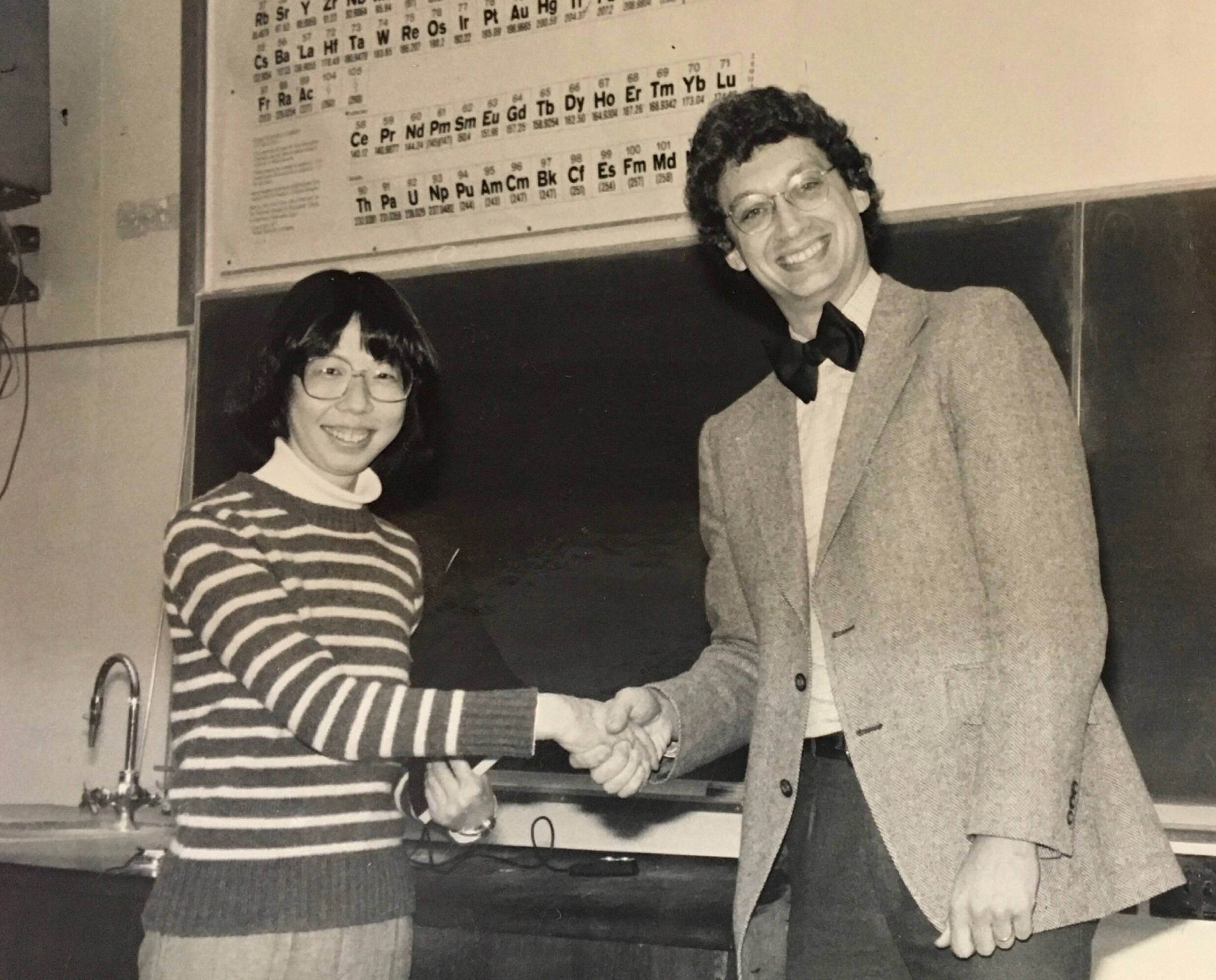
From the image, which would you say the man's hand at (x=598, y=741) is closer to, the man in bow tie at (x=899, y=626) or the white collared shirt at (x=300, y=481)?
the man in bow tie at (x=899, y=626)

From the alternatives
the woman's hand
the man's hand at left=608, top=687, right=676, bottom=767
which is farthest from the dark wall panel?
the woman's hand

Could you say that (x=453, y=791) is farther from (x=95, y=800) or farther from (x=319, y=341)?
(x=95, y=800)

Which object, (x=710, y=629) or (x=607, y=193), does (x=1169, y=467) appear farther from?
(x=607, y=193)

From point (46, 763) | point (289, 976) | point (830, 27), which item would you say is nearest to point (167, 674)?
point (46, 763)

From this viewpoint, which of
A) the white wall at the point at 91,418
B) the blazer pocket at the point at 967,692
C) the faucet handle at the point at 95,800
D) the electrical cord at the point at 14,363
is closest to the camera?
the blazer pocket at the point at 967,692

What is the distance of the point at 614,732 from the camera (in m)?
1.51

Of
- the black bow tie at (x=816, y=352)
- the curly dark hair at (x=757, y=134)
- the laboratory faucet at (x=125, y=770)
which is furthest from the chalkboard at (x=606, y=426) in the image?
the laboratory faucet at (x=125, y=770)

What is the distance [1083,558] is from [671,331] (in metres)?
1.05

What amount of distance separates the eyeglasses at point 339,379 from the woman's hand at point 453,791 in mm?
475

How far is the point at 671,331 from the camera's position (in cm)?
210

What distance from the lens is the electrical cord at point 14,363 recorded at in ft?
8.79

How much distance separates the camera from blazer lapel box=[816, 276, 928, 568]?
1.34 meters

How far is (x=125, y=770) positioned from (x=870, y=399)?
5.56ft

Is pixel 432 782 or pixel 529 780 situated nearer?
pixel 432 782
